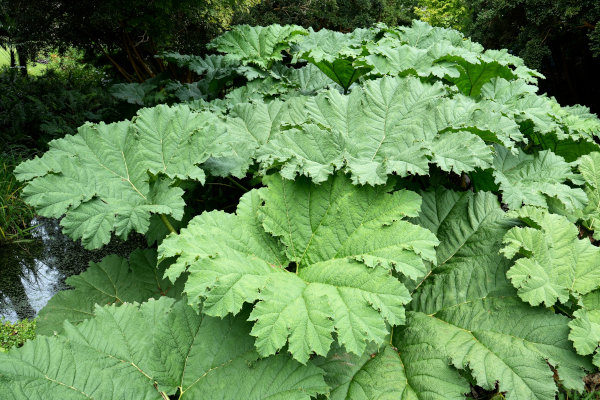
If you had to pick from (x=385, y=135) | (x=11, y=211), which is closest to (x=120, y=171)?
(x=385, y=135)

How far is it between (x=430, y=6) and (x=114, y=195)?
13.4 m

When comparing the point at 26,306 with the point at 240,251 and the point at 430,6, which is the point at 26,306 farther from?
the point at 430,6

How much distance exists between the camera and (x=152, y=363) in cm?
143

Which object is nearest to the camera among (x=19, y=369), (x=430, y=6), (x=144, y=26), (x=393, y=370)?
(x=19, y=369)

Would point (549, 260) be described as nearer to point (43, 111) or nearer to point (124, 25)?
point (124, 25)

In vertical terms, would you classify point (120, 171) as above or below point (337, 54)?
below

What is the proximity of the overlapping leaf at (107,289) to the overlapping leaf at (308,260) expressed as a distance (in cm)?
51

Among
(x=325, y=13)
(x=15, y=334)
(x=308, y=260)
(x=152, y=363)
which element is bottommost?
(x=15, y=334)

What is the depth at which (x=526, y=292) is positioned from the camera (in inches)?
62.1

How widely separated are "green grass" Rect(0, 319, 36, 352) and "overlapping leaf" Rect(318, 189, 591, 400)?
65.3 inches

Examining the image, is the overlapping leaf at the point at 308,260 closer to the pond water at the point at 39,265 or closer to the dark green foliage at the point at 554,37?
the pond water at the point at 39,265

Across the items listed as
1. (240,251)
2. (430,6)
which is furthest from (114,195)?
(430,6)

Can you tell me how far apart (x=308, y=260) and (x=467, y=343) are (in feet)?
2.19

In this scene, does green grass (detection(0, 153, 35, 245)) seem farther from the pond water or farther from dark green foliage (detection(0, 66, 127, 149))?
dark green foliage (detection(0, 66, 127, 149))
